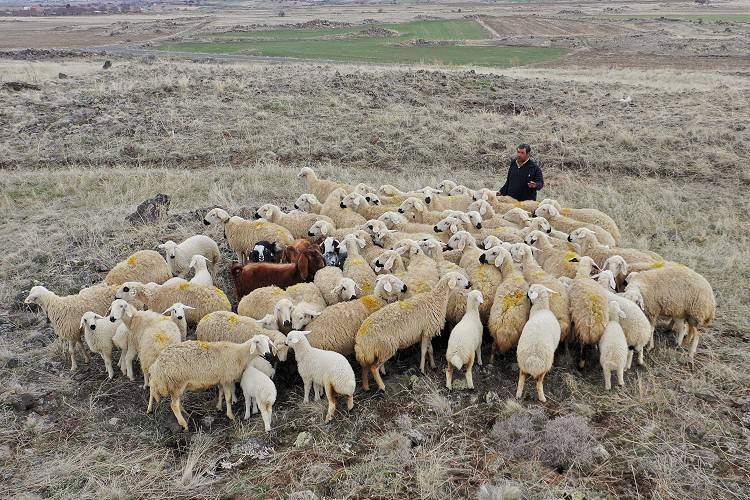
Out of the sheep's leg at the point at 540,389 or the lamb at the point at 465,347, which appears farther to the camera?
the lamb at the point at 465,347

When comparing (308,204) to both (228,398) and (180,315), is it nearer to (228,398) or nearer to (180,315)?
(180,315)

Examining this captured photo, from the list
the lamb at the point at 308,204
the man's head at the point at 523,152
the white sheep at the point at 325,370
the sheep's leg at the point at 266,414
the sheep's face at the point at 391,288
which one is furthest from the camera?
the lamb at the point at 308,204

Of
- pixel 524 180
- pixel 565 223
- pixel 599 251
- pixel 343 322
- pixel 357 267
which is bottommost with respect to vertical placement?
pixel 343 322

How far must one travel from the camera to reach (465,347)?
7156 millimetres

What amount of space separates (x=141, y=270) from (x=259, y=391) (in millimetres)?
3988

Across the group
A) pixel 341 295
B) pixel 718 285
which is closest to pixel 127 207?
pixel 341 295

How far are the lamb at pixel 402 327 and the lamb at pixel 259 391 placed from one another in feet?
3.98

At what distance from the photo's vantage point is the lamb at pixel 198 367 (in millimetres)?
6641

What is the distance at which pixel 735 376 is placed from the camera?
716 centimetres

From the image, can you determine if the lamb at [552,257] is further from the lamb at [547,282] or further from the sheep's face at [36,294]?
the sheep's face at [36,294]

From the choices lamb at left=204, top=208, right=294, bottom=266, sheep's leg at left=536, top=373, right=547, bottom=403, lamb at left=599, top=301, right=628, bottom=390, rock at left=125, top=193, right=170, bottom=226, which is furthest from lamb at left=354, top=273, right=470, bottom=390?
rock at left=125, top=193, right=170, bottom=226

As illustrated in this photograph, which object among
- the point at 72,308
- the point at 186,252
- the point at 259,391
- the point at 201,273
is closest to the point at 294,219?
the point at 186,252

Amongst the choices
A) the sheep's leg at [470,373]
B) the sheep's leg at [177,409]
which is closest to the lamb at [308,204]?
the sheep's leg at [470,373]

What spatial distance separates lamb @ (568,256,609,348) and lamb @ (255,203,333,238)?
5245 mm
